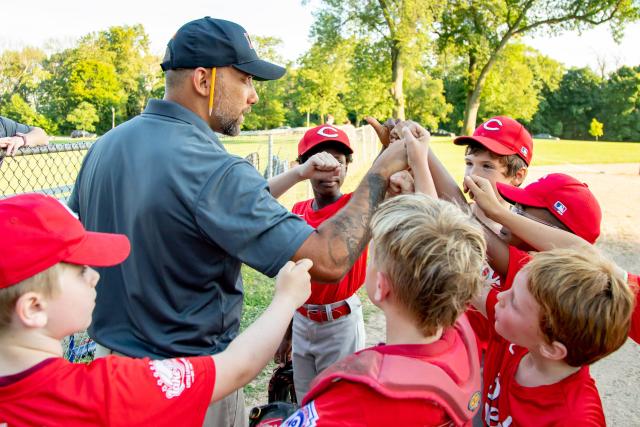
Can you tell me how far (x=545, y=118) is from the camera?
68.4m

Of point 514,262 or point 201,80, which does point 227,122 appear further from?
point 514,262

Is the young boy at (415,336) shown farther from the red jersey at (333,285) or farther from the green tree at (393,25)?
the green tree at (393,25)

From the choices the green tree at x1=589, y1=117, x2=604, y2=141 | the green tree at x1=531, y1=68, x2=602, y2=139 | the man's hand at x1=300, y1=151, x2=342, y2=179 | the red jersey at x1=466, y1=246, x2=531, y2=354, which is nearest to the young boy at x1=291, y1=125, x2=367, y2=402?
the man's hand at x1=300, y1=151, x2=342, y2=179

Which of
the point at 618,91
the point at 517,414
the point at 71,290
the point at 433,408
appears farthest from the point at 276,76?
the point at 618,91

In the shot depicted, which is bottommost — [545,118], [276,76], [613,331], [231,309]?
A: [545,118]

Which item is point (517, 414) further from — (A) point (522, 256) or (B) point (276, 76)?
(B) point (276, 76)

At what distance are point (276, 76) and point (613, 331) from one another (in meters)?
1.75

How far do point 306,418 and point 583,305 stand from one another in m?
1.04

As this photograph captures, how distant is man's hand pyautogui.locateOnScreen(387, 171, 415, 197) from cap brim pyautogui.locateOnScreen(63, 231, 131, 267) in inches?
45.8

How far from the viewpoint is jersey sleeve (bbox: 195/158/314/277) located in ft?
5.53

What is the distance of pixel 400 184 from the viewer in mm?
2262

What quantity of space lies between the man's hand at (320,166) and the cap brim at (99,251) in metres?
1.29

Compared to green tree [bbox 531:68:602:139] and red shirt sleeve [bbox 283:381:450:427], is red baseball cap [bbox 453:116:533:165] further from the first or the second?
green tree [bbox 531:68:602:139]

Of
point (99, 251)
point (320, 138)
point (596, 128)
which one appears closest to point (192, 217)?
point (99, 251)
